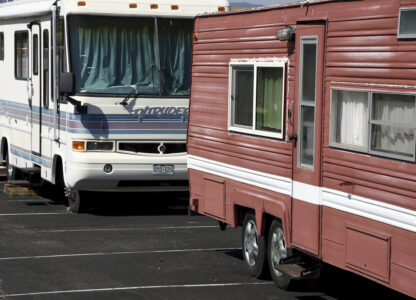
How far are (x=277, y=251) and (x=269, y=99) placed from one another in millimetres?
1508

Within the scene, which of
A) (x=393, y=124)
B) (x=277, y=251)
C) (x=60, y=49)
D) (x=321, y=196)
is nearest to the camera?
(x=393, y=124)

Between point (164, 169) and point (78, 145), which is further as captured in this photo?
point (164, 169)

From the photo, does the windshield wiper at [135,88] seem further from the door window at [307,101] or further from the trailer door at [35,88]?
the door window at [307,101]

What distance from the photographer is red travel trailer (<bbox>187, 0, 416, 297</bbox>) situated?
7578 millimetres

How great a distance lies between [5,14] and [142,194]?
13.5 ft

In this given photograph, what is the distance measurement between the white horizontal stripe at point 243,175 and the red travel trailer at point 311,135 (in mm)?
13

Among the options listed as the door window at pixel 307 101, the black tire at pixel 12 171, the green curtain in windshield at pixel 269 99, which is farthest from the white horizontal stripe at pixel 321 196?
the black tire at pixel 12 171

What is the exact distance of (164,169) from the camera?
48.3 feet

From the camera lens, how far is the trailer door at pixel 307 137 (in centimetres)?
870

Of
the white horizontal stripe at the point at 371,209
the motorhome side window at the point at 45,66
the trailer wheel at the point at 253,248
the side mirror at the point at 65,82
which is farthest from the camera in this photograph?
the motorhome side window at the point at 45,66

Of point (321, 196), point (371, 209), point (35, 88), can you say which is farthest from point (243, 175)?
point (35, 88)

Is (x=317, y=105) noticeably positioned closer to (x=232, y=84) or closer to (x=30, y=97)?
(x=232, y=84)

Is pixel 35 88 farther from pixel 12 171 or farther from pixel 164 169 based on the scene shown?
pixel 164 169

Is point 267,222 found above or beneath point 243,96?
beneath
